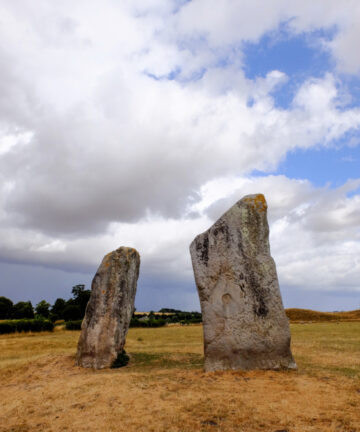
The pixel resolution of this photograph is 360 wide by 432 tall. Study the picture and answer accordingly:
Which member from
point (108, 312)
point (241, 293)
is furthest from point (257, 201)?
point (108, 312)

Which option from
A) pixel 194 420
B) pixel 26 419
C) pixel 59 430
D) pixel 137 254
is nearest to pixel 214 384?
pixel 194 420

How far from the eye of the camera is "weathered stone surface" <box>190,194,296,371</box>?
9.52m

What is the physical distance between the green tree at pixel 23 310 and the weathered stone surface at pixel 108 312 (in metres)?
35.0

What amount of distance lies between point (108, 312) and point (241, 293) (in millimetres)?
5054

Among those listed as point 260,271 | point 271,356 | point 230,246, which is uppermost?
point 230,246

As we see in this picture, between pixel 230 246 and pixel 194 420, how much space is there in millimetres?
4982

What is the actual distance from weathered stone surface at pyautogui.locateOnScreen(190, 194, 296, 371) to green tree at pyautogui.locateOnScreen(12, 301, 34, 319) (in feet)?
129

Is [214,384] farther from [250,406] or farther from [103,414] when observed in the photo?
[103,414]

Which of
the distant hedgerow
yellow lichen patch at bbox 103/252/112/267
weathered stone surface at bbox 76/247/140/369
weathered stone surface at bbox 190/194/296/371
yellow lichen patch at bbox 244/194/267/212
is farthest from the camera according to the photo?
the distant hedgerow

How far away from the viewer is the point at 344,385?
810 cm

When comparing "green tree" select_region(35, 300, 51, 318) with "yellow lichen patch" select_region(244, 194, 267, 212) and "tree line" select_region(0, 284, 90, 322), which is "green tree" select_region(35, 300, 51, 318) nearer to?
"tree line" select_region(0, 284, 90, 322)

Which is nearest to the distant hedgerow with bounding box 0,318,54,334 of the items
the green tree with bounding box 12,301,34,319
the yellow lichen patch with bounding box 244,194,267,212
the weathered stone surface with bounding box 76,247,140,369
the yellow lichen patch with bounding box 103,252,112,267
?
the green tree with bounding box 12,301,34,319

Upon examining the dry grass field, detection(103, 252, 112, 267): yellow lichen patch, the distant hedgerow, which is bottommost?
the dry grass field

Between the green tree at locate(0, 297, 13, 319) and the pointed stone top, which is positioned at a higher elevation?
the pointed stone top
